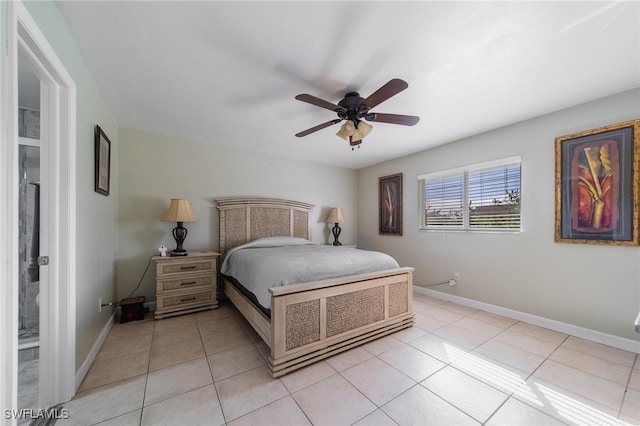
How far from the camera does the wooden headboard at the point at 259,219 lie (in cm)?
349

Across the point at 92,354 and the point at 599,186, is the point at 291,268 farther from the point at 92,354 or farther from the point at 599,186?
the point at 599,186

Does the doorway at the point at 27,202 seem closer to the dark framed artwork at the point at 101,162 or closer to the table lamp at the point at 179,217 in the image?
the dark framed artwork at the point at 101,162

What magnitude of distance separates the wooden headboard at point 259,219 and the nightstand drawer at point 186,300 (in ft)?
2.00

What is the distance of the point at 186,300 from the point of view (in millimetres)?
2863

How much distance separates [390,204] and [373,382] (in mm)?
3111

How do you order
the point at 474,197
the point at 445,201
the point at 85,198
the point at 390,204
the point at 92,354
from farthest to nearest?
the point at 390,204 < the point at 445,201 < the point at 474,197 < the point at 92,354 < the point at 85,198

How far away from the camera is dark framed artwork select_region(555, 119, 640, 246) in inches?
80.4

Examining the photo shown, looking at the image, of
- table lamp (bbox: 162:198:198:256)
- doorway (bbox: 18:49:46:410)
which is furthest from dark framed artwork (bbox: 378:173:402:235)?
doorway (bbox: 18:49:46:410)

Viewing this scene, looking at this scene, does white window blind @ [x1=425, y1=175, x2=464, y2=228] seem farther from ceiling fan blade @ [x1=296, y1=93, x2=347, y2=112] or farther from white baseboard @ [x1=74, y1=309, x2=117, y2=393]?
white baseboard @ [x1=74, y1=309, x2=117, y2=393]

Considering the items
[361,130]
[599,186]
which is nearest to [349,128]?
[361,130]

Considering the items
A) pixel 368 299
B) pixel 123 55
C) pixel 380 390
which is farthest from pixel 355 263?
pixel 123 55

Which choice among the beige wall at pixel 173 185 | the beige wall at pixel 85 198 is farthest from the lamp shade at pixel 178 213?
the beige wall at pixel 85 198

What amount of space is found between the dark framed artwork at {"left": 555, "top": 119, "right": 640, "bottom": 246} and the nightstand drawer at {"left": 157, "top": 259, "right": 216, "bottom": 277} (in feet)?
13.1

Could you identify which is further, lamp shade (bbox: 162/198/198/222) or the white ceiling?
lamp shade (bbox: 162/198/198/222)
